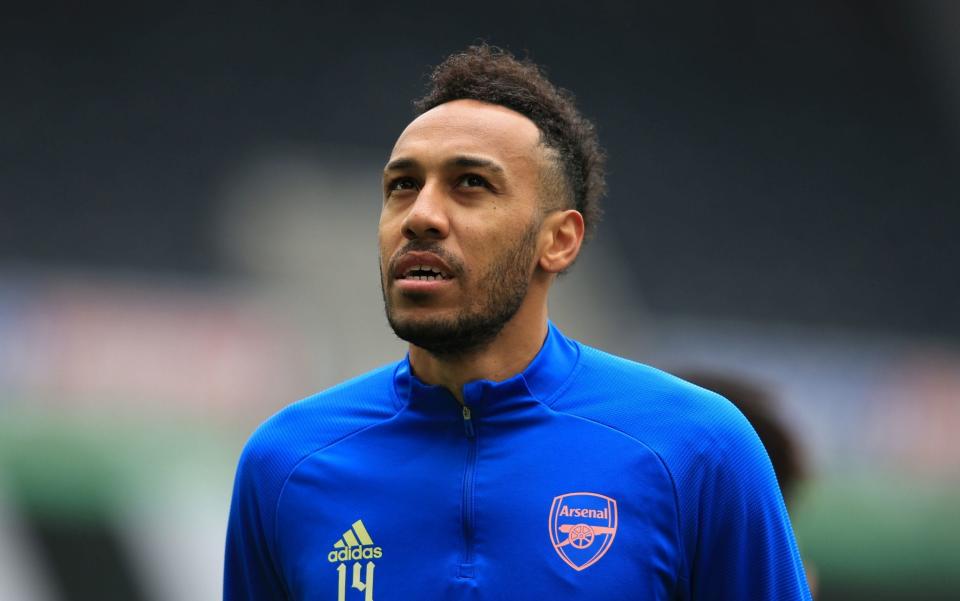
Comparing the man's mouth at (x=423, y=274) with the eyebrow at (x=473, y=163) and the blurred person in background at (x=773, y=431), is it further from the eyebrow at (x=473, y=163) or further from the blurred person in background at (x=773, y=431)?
the blurred person in background at (x=773, y=431)

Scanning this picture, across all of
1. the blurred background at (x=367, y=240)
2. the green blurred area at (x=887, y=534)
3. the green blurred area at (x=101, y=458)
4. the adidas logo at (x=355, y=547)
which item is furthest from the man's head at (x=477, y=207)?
the green blurred area at (x=887, y=534)

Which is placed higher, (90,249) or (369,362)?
(90,249)

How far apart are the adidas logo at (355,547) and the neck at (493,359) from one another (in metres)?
0.30

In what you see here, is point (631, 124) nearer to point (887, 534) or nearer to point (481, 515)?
point (887, 534)

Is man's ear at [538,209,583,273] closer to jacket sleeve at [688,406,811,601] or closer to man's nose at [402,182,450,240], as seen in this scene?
man's nose at [402,182,450,240]

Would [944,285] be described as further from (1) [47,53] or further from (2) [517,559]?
(2) [517,559]

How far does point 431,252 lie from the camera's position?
2361 millimetres

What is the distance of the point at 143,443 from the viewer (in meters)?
7.55

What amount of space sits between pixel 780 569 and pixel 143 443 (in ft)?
19.1

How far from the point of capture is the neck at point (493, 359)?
2.42 metres

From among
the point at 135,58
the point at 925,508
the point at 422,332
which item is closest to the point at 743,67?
the point at 925,508

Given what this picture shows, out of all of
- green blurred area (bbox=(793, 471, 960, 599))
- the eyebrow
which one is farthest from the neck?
green blurred area (bbox=(793, 471, 960, 599))

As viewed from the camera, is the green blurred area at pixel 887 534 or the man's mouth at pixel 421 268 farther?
the green blurred area at pixel 887 534

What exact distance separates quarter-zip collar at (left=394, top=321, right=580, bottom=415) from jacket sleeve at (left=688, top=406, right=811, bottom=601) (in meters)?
0.33
